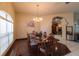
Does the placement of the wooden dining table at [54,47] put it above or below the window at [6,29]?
below

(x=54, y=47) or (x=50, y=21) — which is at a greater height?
(x=50, y=21)

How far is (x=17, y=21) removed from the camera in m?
2.29

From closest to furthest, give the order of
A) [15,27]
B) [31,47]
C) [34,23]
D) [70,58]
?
[70,58], [15,27], [34,23], [31,47]

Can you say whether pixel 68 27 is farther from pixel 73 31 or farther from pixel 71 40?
pixel 71 40

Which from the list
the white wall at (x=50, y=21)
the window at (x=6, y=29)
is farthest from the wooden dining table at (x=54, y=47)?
the window at (x=6, y=29)

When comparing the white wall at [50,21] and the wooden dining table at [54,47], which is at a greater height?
the white wall at [50,21]

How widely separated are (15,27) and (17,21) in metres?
0.18

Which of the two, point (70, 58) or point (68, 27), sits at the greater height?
point (68, 27)

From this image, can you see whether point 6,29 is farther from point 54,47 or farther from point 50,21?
point 54,47

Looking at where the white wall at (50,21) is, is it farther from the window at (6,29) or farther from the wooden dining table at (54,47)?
the window at (6,29)

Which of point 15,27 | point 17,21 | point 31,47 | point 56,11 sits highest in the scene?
point 56,11

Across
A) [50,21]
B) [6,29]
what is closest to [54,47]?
[50,21]

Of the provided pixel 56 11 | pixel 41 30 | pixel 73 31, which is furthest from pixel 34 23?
pixel 73 31

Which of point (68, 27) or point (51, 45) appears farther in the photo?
point (51, 45)
